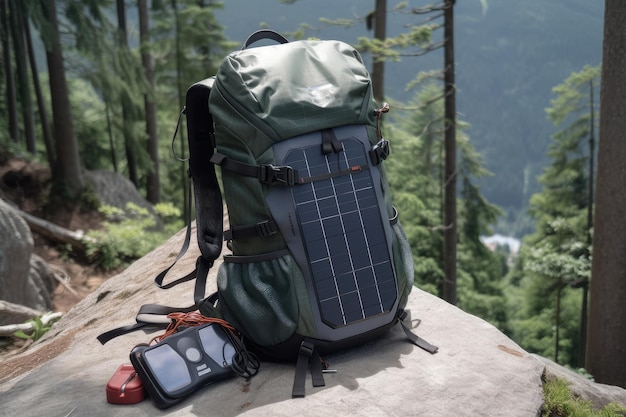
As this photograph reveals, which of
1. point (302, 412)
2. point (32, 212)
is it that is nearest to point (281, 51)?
point (302, 412)

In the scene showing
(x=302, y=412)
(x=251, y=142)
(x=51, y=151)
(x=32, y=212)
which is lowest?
(x=32, y=212)

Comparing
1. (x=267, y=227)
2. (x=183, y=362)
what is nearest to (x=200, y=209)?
(x=267, y=227)

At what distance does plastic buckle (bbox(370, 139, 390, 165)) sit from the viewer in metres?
2.87

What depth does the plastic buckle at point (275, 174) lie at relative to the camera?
263 cm

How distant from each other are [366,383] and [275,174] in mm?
1004

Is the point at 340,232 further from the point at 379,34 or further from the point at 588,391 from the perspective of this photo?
the point at 379,34

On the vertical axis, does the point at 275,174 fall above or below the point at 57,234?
above

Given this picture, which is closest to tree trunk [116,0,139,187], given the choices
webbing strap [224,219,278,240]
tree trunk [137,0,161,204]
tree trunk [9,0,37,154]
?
tree trunk [137,0,161,204]

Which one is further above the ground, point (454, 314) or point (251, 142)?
point (251, 142)

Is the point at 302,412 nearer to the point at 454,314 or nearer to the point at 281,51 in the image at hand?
the point at 454,314

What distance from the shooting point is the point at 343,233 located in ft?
9.07

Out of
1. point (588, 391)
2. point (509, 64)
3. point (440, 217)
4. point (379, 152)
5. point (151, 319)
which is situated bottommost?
point (509, 64)

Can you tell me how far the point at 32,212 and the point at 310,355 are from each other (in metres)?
10.3

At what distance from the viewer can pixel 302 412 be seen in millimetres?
2328
